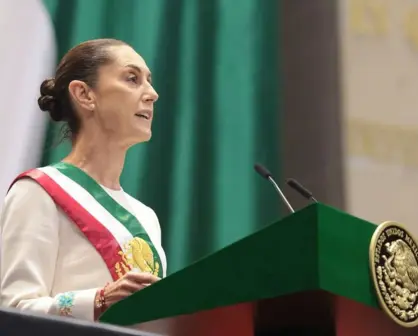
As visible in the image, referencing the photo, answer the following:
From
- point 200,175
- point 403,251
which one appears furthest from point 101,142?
point 200,175

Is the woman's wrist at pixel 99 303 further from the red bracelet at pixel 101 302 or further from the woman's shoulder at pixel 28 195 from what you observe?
the woman's shoulder at pixel 28 195

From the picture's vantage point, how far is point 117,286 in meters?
1.21

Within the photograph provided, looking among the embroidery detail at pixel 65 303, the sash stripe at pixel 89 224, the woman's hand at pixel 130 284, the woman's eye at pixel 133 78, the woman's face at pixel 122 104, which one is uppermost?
the woman's eye at pixel 133 78

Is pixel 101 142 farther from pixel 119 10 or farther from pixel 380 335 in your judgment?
pixel 119 10

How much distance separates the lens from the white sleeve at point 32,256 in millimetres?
1249

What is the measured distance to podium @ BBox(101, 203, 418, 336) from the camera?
2.65 feet

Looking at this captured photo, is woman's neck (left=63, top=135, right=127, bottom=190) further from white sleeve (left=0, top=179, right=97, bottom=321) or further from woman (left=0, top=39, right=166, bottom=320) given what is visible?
white sleeve (left=0, top=179, right=97, bottom=321)

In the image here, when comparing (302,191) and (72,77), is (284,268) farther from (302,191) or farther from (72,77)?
(72,77)

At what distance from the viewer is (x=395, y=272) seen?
2.84ft

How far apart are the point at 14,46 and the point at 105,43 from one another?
2.29ft

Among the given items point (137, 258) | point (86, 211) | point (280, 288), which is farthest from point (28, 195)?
point (280, 288)

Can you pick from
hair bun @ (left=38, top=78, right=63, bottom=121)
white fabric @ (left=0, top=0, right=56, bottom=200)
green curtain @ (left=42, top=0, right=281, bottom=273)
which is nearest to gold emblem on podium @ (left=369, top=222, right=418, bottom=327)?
hair bun @ (left=38, top=78, right=63, bottom=121)

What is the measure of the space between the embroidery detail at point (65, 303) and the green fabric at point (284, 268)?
367 millimetres

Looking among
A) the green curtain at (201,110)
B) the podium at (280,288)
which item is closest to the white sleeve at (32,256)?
the podium at (280,288)
